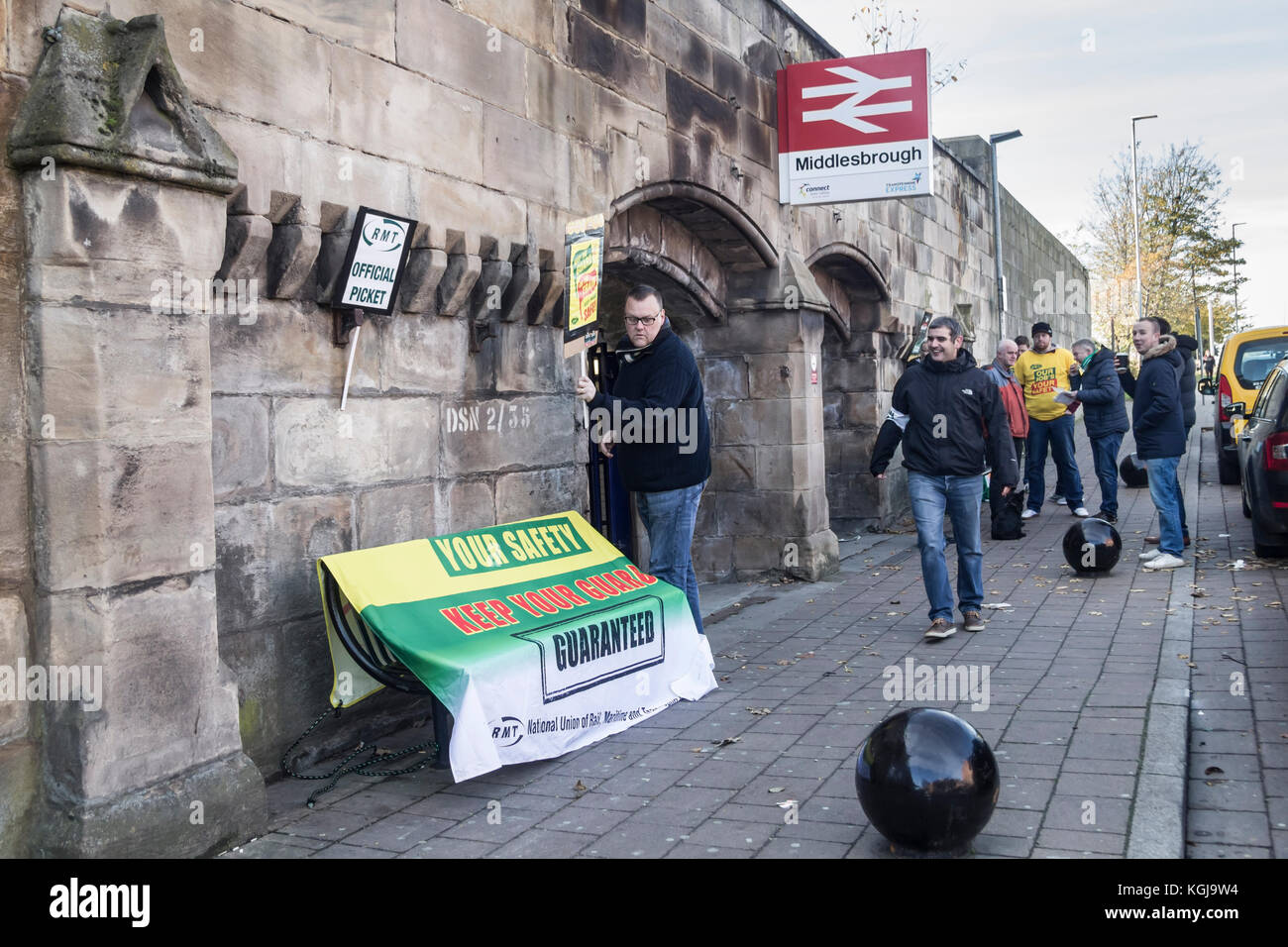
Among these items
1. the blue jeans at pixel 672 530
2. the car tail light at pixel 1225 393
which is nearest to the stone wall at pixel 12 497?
the blue jeans at pixel 672 530

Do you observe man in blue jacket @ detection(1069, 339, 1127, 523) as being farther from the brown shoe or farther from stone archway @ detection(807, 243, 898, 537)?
the brown shoe

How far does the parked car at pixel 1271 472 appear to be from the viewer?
→ 29.1 ft

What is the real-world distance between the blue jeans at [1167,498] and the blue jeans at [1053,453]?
3010 mm

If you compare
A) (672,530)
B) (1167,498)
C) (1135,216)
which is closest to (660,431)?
(672,530)

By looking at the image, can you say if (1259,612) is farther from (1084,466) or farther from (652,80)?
(1084,466)

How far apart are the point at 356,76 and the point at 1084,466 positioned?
52.9 feet

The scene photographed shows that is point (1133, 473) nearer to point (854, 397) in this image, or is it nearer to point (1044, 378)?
point (1044, 378)

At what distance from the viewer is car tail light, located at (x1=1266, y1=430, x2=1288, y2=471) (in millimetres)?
8836

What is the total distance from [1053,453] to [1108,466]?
3.11ft

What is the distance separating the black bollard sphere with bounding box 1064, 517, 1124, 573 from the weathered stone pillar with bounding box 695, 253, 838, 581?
202cm

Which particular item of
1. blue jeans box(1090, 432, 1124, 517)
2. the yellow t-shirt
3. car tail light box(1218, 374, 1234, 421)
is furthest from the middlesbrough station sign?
car tail light box(1218, 374, 1234, 421)

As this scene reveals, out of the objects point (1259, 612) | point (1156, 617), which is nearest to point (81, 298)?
point (1156, 617)

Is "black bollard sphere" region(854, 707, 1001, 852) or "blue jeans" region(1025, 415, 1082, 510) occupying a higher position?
"blue jeans" region(1025, 415, 1082, 510)

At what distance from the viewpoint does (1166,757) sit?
15.5ft
